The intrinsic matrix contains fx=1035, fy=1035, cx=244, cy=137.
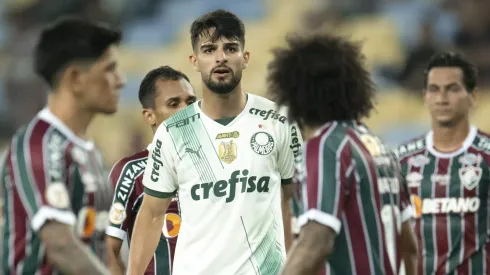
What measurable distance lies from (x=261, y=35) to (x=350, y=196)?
11.5 metres

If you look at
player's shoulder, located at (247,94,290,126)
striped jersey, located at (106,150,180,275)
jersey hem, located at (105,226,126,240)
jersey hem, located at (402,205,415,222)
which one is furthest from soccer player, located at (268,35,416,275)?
jersey hem, located at (105,226,126,240)

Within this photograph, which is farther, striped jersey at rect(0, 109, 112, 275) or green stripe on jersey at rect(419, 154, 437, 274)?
green stripe on jersey at rect(419, 154, 437, 274)

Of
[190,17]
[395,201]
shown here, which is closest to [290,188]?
[395,201]

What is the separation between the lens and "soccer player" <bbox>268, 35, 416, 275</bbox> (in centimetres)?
440

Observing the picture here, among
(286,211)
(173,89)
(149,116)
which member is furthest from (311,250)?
(149,116)

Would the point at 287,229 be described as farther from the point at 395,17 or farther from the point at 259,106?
the point at 395,17

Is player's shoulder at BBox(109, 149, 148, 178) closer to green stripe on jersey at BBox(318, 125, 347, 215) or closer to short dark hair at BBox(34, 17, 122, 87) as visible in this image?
short dark hair at BBox(34, 17, 122, 87)

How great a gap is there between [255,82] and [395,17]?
2251 mm

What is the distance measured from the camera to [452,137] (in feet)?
24.5

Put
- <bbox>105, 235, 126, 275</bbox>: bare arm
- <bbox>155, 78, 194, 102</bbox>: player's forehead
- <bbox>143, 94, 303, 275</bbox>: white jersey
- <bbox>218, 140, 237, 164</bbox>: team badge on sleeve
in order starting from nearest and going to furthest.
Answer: <bbox>143, 94, 303, 275</bbox>: white jersey
<bbox>218, 140, 237, 164</bbox>: team badge on sleeve
<bbox>105, 235, 126, 275</bbox>: bare arm
<bbox>155, 78, 194, 102</bbox>: player's forehead

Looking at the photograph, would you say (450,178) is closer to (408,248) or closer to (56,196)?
(408,248)

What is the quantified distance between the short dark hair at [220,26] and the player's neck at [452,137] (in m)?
2.02

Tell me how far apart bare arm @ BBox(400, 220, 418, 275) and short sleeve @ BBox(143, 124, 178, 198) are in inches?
62.6

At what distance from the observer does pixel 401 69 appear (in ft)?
48.4
